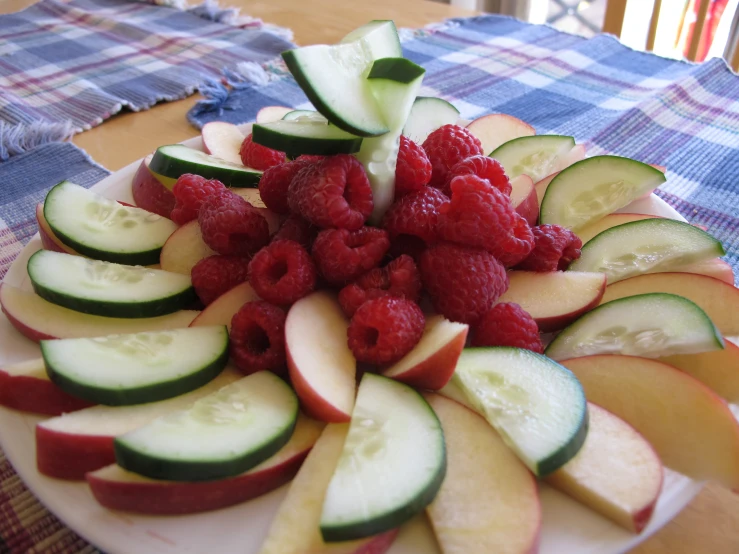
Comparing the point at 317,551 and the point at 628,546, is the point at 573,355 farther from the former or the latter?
the point at 317,551

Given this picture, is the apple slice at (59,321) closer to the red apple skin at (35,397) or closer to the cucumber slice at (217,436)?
the red apple skin at (35,397)

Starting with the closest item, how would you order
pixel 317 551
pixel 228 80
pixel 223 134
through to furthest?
1. pixel 317 551
2. pixel 223 134
3. pixel 228 80

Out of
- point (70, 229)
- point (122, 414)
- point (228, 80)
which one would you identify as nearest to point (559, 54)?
A: point (228, 80)

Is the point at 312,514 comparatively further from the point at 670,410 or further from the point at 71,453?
the point at 670,410

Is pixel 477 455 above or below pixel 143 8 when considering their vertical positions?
below

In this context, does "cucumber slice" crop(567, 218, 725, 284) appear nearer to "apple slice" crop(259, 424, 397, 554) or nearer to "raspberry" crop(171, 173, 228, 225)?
"apple slice" crop(259, 424, 397, 554)

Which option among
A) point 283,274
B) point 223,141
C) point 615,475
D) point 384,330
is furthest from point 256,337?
point 223,141

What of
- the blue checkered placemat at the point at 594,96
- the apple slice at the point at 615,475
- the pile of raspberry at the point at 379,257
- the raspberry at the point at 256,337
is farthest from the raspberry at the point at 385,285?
the blue checkered placemat at the point at 594,96

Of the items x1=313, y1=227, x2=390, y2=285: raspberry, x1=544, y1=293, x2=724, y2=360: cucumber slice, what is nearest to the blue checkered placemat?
x1=544, y1=293, x2=724, y2=360: cucumber slice
